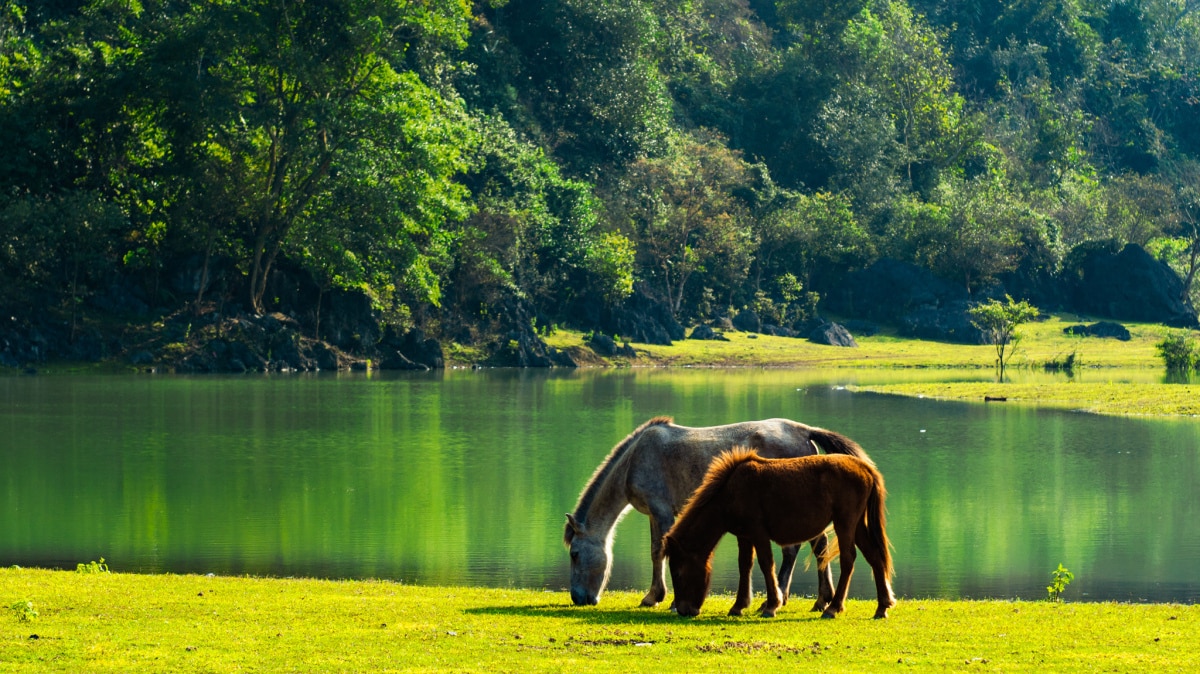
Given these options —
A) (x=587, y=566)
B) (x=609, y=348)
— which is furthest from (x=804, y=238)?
(x=587, y=566)

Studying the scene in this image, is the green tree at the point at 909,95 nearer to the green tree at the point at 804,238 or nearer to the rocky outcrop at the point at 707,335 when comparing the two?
the green tree at the point at 804,238

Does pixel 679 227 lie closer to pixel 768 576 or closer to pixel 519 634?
pixel 768 576

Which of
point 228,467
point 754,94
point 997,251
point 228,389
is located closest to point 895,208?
point 997,251

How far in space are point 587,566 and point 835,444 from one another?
315 centimetres

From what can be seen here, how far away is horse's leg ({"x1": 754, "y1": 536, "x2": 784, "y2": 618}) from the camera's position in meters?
14.5

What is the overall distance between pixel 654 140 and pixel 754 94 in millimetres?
23274

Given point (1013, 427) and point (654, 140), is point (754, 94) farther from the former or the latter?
point (1013, 427)

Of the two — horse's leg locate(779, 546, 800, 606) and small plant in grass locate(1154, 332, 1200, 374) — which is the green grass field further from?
horse's leg locate(779, 546, 800, 606)

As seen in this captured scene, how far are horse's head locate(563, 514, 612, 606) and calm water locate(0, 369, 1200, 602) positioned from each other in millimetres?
3993

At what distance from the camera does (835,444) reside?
16.0m

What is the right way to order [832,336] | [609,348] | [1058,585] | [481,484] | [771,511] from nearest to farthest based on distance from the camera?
1. [771,511]
2. [1058,585]
3. [481,484]
4. [609,348]
5. [832,336]

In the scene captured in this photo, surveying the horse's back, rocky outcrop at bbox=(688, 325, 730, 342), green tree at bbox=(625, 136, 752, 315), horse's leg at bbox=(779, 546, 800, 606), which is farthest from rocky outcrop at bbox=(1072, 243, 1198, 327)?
horse's leg at bbox=(779, 546, 800, 606)

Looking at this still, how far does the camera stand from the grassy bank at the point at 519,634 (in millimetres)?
11867

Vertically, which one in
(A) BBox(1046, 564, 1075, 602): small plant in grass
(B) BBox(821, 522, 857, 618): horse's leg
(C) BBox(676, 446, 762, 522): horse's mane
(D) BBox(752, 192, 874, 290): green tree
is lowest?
(A) BBox(1046, 564, 1075, 602): small plant in grass
